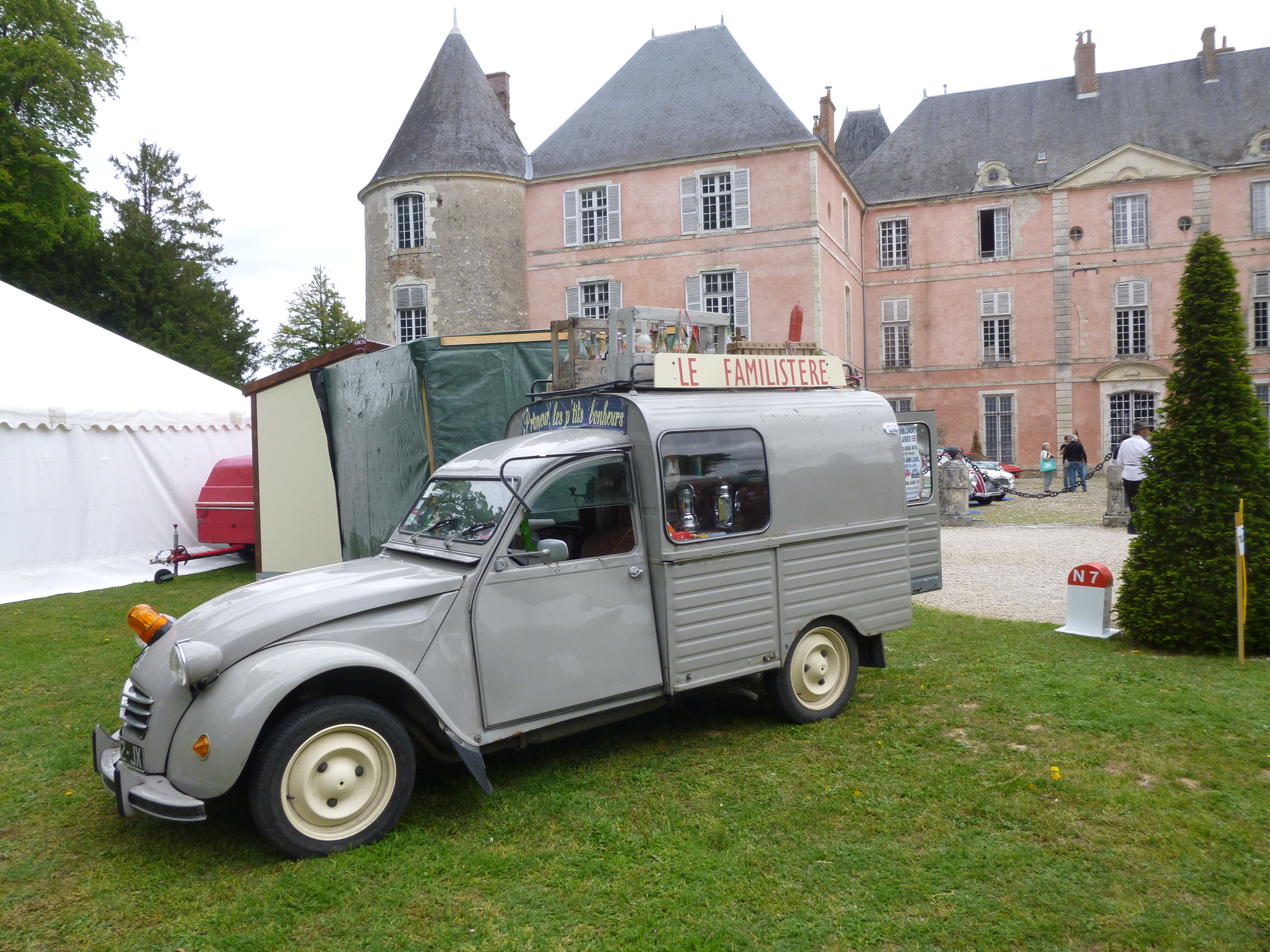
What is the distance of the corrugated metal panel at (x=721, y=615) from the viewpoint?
5.37 m

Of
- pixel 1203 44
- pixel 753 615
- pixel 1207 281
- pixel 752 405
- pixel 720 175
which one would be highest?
A: pixel 1203 44

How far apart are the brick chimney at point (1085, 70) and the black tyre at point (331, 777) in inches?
1650

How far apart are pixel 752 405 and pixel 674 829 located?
8.72 feet

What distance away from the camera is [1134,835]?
4.34 meters

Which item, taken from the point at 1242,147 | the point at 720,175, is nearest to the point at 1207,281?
the point at 720,175

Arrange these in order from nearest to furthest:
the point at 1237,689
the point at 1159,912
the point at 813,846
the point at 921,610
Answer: the point at 1159,912
the point at 813,846
the point at 1237,689
the point at 921,610

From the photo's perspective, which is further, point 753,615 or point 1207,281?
point 1207,281

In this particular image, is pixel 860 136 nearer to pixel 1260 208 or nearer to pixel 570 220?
pixel 1260 208

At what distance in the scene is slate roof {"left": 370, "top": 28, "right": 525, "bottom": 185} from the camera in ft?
100

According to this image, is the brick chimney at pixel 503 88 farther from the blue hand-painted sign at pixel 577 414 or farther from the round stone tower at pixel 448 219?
the blue hand-painted sign at pixel 577 414

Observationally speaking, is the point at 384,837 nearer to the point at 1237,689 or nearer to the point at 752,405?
the point at 752,405

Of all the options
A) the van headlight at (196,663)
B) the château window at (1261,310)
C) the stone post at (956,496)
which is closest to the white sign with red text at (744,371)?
the van headlight at (196,663)

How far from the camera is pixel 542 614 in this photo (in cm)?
493

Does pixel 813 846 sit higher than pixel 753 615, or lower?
lower
